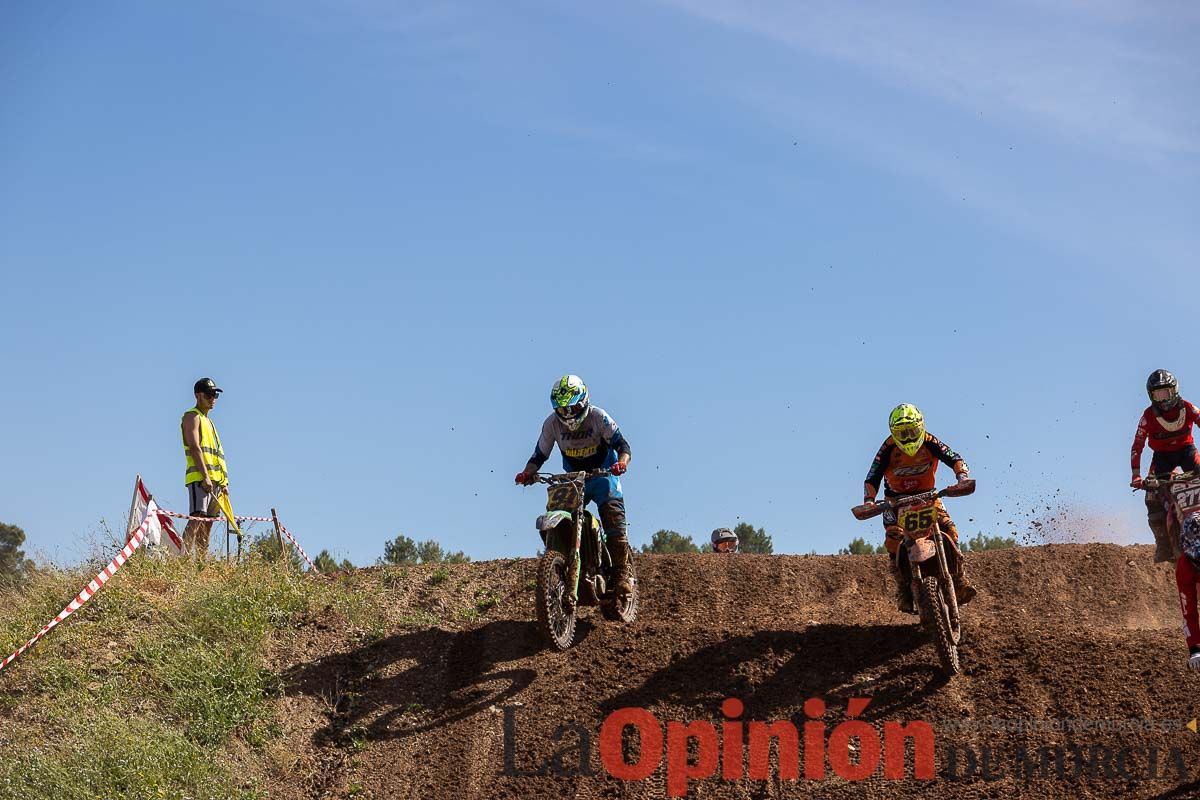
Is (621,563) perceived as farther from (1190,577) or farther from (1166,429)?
(1166,429)

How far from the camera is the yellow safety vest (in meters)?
15.5

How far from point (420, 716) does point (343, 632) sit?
2.01 meters

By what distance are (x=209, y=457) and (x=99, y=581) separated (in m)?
2.03

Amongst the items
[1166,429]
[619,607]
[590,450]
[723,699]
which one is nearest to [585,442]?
[590,450]

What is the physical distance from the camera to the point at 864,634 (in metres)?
12.7

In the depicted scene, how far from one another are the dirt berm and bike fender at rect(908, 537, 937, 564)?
903 mm

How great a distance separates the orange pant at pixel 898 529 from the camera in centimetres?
1229

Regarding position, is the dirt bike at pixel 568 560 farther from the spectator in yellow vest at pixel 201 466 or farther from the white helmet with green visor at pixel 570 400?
the spectator in yellow vest at pixel 201 466

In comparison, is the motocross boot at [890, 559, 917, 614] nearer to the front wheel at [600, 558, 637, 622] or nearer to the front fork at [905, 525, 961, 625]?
the front fork at [905, 525, 961, 625]

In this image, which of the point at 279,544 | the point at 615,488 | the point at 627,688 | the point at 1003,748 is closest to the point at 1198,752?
the point at 1003,748

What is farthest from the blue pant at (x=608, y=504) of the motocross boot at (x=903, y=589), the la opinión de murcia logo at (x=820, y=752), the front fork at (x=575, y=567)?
the motocross boot at (x=903, y=589)

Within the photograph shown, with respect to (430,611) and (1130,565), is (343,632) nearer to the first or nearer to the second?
(430,611)

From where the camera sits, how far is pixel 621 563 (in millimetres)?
13383

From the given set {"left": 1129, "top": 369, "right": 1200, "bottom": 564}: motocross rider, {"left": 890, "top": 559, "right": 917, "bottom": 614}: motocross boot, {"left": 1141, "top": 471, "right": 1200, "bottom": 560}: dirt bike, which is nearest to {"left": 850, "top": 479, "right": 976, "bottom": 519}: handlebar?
{"left": 890, "top": 559, "right": 917, "bottom": 614}: motocross boot
